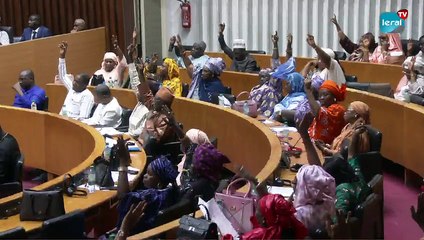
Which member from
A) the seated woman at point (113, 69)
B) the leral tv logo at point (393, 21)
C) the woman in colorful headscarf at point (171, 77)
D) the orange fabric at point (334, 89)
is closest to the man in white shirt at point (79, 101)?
the woman in colorful headscarf at point (171, 77)

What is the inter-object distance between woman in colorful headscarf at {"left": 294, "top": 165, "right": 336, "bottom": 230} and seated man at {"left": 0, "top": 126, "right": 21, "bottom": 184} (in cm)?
282

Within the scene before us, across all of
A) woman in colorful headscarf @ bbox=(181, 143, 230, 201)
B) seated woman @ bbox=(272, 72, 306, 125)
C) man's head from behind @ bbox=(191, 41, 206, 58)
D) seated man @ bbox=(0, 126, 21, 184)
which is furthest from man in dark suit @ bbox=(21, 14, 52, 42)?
woman in colorful headscarf @ bbox=(181, 143, 230, 201)

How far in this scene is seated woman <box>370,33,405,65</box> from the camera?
10.6 metres

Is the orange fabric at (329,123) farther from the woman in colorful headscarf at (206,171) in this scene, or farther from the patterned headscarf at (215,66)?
the patterned headscarf at (215,66)

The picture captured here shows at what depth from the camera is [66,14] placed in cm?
1454

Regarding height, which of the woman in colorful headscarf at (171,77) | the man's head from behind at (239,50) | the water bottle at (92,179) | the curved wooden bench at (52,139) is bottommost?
the curved wooden bench at (52,139)

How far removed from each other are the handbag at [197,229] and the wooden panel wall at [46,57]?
813 centimetres

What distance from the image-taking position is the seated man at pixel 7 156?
21.4 ft

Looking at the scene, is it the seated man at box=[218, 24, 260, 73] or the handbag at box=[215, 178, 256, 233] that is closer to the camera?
the handbag at box=[215, 178, 256, 233]

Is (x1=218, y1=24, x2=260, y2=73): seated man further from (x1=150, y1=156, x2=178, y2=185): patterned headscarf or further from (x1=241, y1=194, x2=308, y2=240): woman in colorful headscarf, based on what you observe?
(x1=241, y1=194, x2=308, y2=240): woman in colorful headscarf

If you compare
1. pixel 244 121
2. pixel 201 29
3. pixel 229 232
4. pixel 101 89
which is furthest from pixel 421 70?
pixel 201 29

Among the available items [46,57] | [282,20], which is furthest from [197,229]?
[282,20]

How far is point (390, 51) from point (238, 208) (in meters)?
6.79

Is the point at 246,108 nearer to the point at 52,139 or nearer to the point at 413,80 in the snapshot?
the point at 413,80
